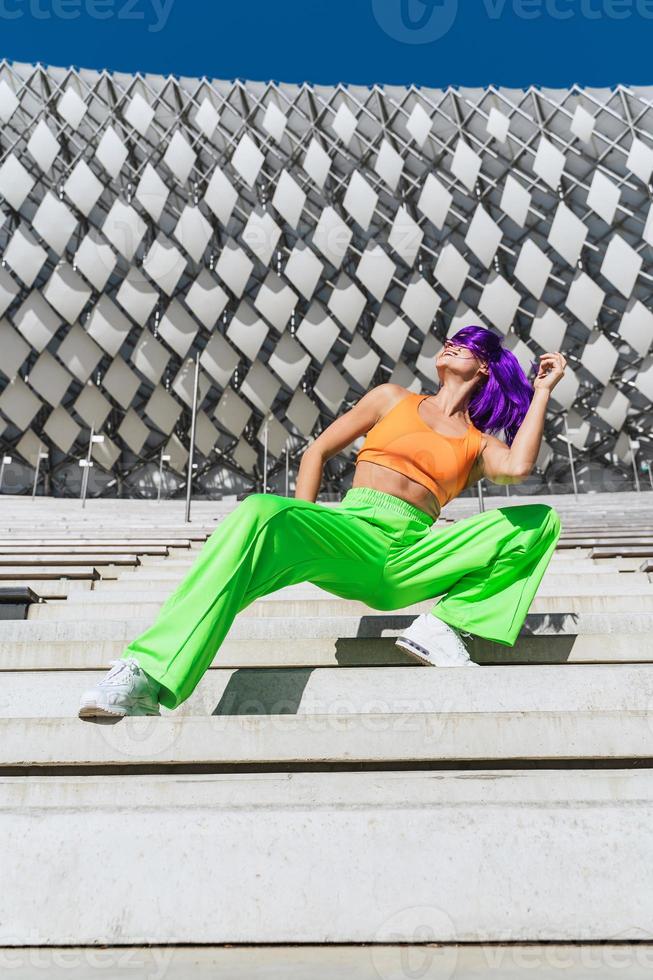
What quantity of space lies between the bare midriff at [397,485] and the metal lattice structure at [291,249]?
29050 millimetres

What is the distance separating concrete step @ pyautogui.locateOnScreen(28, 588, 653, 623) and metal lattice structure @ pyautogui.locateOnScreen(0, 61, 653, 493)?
28369mm

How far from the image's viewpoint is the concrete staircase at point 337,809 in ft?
3.22

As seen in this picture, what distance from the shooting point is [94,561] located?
4.18m

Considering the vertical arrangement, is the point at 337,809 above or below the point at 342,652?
below

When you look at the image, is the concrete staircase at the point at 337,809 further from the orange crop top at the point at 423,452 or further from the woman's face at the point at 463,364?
the woman's face at the point at 463,364

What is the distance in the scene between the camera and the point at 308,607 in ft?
9.09

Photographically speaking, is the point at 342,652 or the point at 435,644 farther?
the point at 342,652

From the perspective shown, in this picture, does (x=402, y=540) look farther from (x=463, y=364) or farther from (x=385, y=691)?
(x=463, y=364)

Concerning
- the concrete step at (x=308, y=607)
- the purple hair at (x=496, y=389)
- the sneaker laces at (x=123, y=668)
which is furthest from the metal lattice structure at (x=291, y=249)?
the sneaker laces at (x=123, y=668)

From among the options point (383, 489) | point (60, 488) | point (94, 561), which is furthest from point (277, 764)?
point (60, 488)

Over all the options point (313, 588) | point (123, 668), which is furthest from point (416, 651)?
point (313, 588)

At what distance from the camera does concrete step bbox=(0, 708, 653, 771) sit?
4.49 ft

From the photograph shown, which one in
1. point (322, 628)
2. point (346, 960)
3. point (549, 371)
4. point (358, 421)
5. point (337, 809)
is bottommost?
point (346, 960)

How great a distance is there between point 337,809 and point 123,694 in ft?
1.71
